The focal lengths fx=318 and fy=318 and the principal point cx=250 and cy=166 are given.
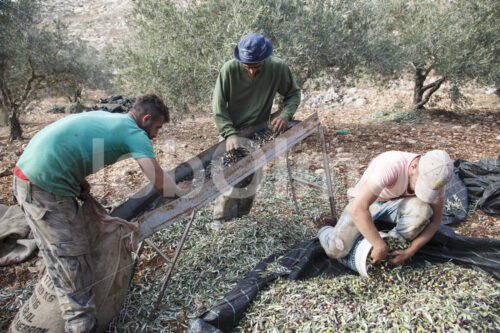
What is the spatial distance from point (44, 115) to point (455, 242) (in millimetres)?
14045

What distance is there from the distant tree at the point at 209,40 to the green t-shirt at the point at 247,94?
2300 millimetres

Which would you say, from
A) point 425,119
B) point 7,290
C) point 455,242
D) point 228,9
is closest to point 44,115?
point 228,9

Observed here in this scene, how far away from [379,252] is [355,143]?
4.62 metres

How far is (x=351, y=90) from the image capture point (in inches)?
445

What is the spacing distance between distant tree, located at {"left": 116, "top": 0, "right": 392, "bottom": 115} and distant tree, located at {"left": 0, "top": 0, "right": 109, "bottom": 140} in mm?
2837

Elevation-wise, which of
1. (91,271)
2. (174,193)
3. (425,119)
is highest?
(174,193)

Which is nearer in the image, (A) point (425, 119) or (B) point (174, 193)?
(B) point (174, 193)

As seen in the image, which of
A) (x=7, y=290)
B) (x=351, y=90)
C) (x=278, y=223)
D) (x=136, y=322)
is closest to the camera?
(x=136, y=322)

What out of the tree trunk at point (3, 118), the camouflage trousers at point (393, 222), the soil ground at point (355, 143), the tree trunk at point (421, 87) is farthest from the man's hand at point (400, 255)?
the tree trunk at point (3, 118)

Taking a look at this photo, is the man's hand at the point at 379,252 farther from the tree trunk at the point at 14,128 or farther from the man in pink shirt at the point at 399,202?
the tree trunk at the point at 14,128

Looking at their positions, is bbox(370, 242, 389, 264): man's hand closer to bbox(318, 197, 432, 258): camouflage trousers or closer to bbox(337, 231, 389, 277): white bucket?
bbox(337, 231, 389, 277): white bucket

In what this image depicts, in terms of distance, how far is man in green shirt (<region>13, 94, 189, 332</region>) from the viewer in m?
2.04

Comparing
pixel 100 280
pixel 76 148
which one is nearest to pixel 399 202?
pixel 100 280

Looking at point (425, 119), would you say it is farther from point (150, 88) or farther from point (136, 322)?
point (136, 322)
